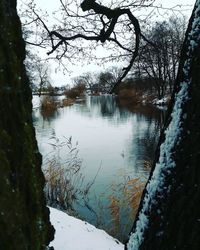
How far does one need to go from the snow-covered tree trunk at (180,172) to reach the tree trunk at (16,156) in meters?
0.43

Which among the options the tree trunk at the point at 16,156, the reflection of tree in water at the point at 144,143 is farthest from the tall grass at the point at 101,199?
the tree trunk at the point at 16,156

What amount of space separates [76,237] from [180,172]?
8.93ft

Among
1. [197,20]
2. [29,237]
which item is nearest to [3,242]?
[29,237]

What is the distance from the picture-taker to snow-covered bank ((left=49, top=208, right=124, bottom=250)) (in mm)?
3715

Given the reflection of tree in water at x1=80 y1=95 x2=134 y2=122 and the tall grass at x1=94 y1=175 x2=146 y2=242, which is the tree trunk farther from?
the reflection of tree in water at x1=80 y1=95 x2=134 y2=122

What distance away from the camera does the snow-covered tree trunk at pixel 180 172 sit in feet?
4.77

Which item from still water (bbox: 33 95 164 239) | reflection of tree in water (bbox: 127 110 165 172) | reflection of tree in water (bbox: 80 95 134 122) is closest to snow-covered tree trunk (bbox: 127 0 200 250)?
still water (bbox: 33 95 164 239)

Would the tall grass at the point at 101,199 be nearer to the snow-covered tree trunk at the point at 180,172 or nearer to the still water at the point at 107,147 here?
the still water at the point at 107,147

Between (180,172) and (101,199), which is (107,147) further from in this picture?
(180,172)

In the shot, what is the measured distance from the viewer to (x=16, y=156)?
1.26 metres

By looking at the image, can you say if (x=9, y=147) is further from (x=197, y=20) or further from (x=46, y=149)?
(x=46, y=149)

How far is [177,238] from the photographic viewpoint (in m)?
1.48

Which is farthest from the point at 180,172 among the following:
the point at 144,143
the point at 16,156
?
the point at 144,143

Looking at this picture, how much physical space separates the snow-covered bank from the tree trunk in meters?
2.32
